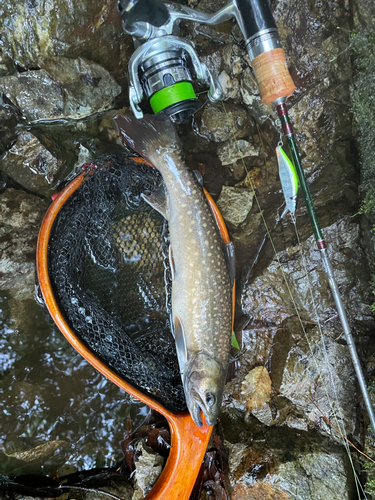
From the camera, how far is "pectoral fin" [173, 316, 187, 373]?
2.57 m

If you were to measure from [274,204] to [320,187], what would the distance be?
0.43m

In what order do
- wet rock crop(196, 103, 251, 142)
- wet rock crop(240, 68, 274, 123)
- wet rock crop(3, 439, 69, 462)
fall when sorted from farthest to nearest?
wet rock crop(196, 103, 251, 142), wet rock crop(240, 68, 274, 123), wet rock crop(3, 439, 69, 462)

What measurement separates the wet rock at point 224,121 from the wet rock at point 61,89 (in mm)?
867

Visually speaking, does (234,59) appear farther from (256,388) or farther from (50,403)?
(50,403)

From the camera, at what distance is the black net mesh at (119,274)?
2498 millimetres

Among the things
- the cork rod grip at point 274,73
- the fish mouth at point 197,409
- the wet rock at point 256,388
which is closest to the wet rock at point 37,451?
the fish mouth at point 197,409

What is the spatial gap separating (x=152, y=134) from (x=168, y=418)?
214 cm

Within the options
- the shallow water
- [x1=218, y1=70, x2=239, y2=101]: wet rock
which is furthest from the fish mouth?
[x1=218, y1=70, x2=239, y2=101]: wet rock

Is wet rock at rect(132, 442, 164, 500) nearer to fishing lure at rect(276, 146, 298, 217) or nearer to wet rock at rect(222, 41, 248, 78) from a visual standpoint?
fishing lure at rect(276, 146, 298, 217)

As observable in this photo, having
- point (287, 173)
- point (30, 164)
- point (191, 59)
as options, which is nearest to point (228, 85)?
point (191, 59)

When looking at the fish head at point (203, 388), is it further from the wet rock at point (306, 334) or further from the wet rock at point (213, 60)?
the wet rock at point (213, 60)

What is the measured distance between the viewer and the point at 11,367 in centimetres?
286

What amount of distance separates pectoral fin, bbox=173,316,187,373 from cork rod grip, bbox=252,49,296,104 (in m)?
1.78

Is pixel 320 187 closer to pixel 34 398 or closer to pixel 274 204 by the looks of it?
A: pixel 274 204
